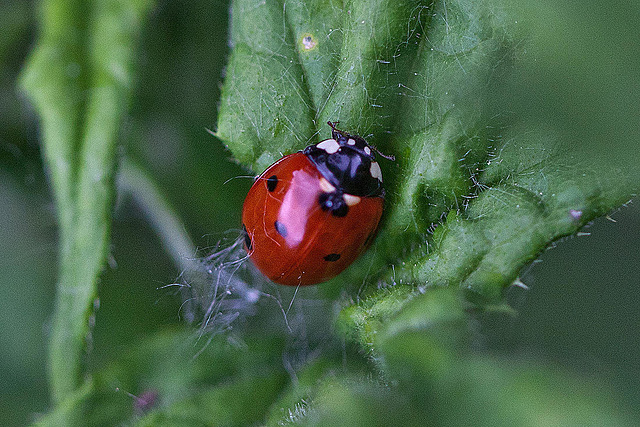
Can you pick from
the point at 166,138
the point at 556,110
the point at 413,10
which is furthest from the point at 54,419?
the point at 556,110

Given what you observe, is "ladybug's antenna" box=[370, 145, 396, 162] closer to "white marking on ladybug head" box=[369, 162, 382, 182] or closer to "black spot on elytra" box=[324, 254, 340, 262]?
"white marking on ladybug head" box=[369, 162, 382, 182]

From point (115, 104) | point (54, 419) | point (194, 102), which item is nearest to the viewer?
point (54, 419)

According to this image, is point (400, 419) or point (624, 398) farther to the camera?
point (400, 419)

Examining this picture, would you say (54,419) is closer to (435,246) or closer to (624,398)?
(435,246)

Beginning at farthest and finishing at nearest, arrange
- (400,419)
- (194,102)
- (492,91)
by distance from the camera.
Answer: (194,102)
(492,91)
(400,419)

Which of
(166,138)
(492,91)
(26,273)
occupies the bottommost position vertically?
(26,273)

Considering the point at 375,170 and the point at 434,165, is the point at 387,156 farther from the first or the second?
the point at 434,165

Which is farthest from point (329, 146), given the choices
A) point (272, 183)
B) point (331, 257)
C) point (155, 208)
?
point (155, 208)
